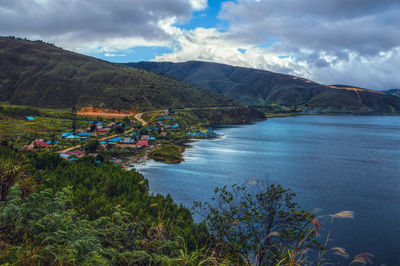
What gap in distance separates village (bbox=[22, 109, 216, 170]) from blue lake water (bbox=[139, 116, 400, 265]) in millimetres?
10240

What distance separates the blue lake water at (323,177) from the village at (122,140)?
1024 centimetres

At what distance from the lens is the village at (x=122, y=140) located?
76500 millimetres

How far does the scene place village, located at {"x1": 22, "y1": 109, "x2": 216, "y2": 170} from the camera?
3012 inches

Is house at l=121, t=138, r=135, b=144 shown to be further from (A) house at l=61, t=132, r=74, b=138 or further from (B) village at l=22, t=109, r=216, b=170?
(A) house at l=61, t=132, r=74, b=138

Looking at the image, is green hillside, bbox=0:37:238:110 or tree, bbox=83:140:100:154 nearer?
tree, bbox=83:140:100:154

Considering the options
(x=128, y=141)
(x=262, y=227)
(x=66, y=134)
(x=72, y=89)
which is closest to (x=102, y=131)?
(x=66, y=134)

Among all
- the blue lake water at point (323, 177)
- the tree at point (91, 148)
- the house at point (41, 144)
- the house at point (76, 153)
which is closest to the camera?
the blue lake water at point (323, 177)

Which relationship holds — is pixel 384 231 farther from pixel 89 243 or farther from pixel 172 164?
pixel 172 164

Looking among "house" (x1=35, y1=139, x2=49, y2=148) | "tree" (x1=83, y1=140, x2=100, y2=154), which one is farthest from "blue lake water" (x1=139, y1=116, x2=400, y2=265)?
"house" (x1=35, y1=139, x2=49, y2=148)

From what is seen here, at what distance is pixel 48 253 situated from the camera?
27.1 feet

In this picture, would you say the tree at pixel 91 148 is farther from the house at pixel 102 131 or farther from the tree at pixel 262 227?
the tree at pixel 262 227

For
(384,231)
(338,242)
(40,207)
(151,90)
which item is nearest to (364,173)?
(384,231)

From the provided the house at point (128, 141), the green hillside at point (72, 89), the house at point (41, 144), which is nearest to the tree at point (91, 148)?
the house at point (41, 144)

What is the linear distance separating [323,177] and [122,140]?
64.3 meters
